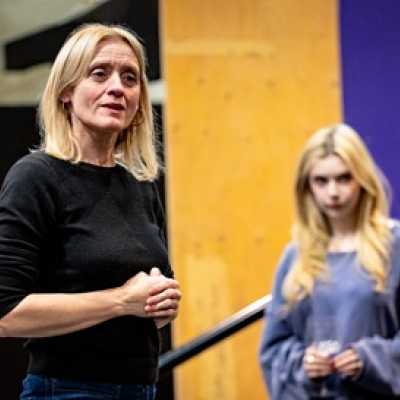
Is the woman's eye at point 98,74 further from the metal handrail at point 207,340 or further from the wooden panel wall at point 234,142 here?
the wooden panel wall at point 234,142

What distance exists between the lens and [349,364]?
2.41 meters

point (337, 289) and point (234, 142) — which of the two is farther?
point (234, 142)

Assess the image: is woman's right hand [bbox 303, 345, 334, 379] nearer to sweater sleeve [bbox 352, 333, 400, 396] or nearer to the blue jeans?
sweater sleeve [bbox 352, 333, 400, 396]

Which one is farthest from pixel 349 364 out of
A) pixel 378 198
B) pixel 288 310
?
pixel 378 198

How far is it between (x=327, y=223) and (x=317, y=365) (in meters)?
0.46

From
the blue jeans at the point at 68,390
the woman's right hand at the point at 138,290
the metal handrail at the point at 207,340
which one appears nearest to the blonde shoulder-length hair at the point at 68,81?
the woman's right hand at the point at 138,290

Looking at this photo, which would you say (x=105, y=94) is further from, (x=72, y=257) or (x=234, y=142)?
(x=234, y=142)

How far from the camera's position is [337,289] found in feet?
8.21

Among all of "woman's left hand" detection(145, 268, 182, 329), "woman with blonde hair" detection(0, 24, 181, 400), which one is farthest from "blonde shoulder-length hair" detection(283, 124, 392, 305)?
"woman's left hand" detection(145, 268, 182, 329)

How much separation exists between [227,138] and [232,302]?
29.9 inches

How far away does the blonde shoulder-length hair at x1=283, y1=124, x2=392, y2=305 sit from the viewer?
255 cm

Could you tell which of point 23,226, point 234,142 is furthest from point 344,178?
point 234,142

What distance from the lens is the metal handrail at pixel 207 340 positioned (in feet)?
10.3

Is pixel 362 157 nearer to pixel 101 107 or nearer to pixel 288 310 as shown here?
pixel 288 310
